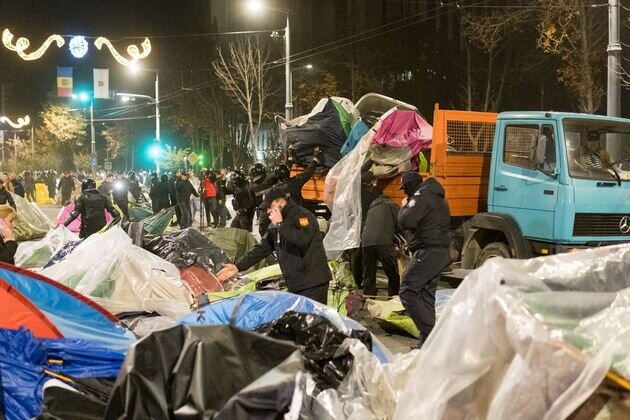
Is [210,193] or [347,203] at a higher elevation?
[347,203]

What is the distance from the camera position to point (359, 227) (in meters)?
9.77

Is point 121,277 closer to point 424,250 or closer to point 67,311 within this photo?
point 67,311

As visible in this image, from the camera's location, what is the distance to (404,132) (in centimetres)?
986

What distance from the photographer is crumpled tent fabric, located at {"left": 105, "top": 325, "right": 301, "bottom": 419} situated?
9.11ft

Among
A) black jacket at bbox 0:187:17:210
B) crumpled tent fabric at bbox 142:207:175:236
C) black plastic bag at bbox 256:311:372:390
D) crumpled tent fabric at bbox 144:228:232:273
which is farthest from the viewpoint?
black jacket at bbox 0:187:17:210

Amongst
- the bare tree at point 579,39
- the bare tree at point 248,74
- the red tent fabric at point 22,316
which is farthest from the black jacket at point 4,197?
the bare tree at point 248,74

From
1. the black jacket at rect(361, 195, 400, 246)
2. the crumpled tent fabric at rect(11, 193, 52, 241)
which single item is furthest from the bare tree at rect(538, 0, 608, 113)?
the crumpled tent fabric at rect(11, 193, 52, 241)

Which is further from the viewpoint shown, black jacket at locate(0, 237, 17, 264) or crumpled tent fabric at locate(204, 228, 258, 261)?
crumpled tent fabric at locate(204, 228, 258, 261)

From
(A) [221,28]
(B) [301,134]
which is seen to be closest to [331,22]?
(A) [221,28]

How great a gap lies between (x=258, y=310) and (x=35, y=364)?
1621 mm

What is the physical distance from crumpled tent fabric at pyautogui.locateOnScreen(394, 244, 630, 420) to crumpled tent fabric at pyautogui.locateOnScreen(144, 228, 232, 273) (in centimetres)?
611

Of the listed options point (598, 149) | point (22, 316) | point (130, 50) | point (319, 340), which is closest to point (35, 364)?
point (22, 316)

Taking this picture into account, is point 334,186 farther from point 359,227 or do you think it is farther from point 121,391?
point 121,391

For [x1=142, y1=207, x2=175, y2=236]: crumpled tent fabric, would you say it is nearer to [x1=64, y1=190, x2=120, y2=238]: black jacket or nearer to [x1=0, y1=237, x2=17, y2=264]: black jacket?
[x1=64, y1=190, x2=120, y2=238]: black jacket
